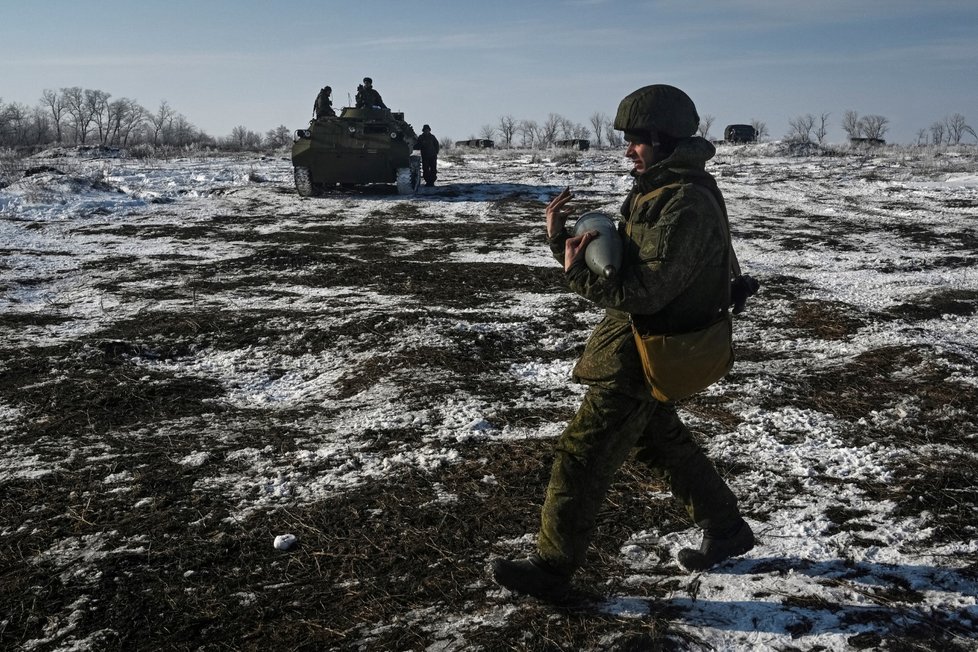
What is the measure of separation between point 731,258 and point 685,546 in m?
1.23

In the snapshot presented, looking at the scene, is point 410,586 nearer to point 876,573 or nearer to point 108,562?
point 108,562

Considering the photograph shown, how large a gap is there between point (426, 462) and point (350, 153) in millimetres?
13910

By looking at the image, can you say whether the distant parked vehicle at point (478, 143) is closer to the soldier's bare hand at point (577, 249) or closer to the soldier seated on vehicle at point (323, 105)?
the soldier seated on vehicle at point (323, 105)

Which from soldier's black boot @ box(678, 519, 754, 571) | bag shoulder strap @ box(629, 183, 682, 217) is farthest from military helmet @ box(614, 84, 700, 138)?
soldier's black boot @ box(678, 519, 754, 571)

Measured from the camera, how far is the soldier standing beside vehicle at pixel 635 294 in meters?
2.52

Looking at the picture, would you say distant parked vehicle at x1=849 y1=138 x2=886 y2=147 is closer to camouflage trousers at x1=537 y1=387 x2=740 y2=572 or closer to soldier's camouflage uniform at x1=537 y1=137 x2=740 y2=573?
soldier's camouflage uniform at x1=537 y1=137 x2=740 y2=573

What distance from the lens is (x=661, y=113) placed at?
2592 mm

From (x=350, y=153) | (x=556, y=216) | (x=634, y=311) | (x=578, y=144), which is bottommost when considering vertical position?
(x=634, y=311)

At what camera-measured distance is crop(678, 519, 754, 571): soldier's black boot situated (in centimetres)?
298

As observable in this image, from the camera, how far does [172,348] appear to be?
20.4 feet

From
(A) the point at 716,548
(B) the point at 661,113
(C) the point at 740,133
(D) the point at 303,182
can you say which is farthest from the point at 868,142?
(B) the point at 661,113

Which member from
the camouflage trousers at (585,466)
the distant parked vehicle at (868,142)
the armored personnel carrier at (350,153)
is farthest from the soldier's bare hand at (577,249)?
the distant parked vehicle at (868,142)

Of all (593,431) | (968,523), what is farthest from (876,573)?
(593,431)

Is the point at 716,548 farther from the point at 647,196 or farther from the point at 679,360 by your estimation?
the point at 647,196
